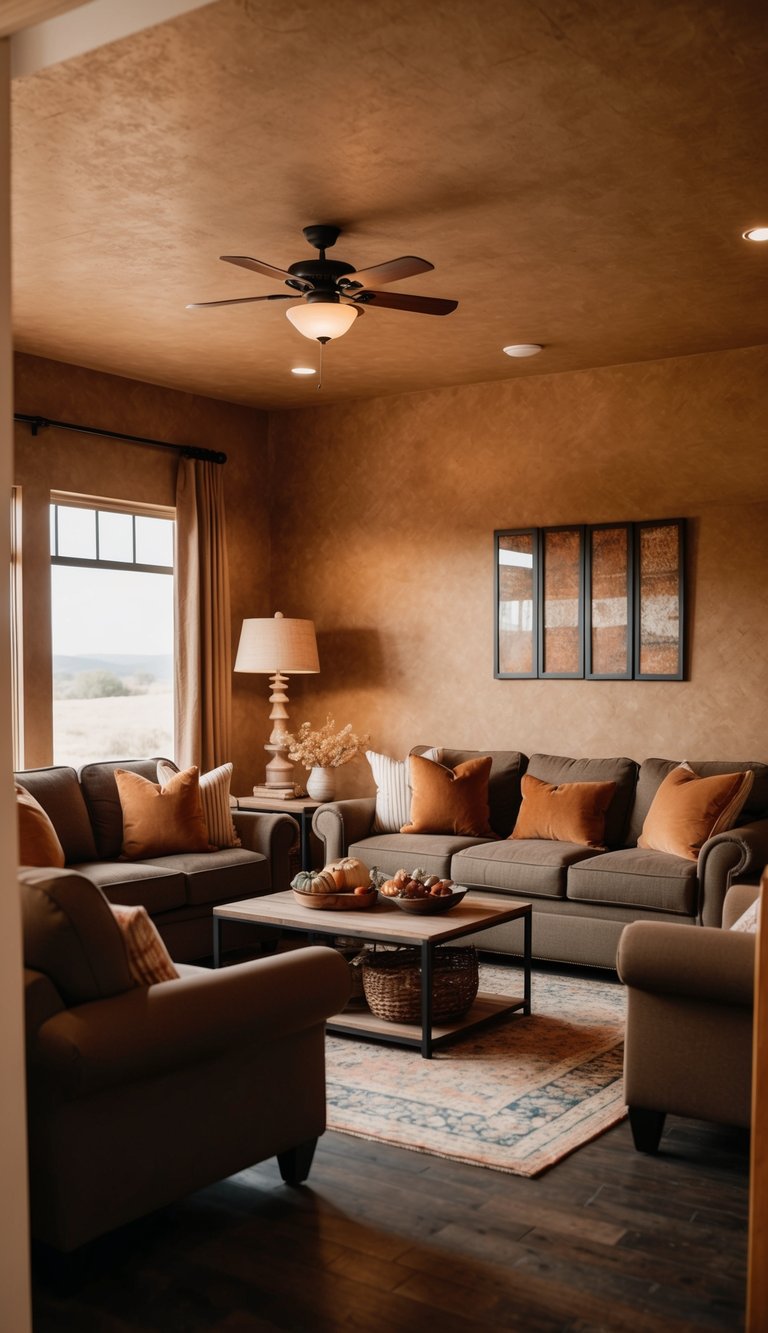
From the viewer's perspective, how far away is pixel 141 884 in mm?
5160

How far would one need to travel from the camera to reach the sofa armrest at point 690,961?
10.0ft

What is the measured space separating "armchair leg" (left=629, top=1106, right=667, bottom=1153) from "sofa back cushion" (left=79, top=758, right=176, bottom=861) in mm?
3072

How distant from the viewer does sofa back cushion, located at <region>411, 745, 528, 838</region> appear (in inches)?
248

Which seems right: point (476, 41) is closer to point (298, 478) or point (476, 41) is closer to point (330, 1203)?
point (330, 1203)

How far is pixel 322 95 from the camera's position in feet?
10.8

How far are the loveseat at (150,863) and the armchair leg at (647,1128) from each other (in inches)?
99.6

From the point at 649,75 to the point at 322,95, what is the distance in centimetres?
91

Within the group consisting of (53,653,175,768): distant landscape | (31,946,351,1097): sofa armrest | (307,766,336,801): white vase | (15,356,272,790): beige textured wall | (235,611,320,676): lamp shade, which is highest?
(15,356,272,790): beige textured wall

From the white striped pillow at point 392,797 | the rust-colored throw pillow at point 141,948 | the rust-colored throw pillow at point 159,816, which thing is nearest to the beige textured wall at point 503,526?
the white striped pillow at point 392,797

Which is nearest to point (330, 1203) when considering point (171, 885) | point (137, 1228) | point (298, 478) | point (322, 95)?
point (137, 1228)

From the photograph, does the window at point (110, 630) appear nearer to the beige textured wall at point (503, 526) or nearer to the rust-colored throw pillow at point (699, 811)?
the beige textured wall at point (503, 526)

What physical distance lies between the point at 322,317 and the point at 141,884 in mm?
2581

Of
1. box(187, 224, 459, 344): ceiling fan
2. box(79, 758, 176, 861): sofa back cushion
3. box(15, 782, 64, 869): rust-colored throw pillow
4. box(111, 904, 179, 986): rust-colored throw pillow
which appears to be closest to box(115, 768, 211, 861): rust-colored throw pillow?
box(79, 758, 176, 861): sofa back cushion

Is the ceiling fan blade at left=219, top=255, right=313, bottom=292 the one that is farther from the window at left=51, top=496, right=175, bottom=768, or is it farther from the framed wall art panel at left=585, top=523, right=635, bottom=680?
the framed wall art panel at left=585, top=523, right=635, bottom=680
